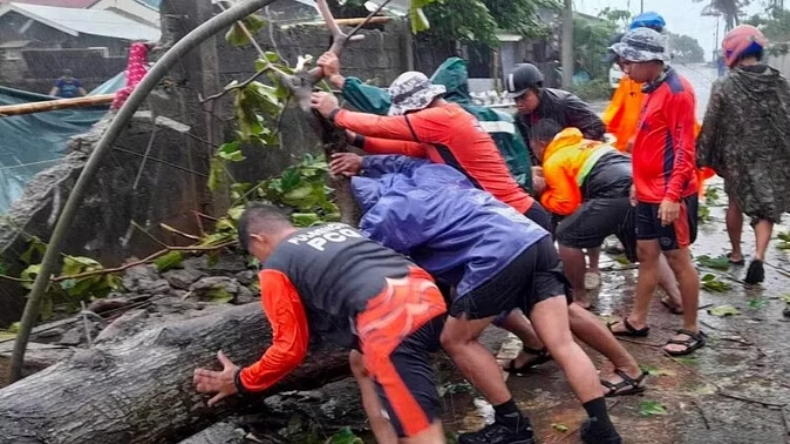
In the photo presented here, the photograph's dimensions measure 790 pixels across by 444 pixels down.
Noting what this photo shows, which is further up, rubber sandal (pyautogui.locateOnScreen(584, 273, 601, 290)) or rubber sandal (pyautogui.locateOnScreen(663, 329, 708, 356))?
rubber sandal (pyautogui.locateOnScreen(663, 329, 708, 356))

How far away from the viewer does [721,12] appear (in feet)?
103

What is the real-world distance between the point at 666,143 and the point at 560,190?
2.82 ft

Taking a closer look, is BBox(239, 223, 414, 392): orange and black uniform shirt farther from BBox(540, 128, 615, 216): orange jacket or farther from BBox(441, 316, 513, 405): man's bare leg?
BBox(540, 128, 615, 216): orange jacket

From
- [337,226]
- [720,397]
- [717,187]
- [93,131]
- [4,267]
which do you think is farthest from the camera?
[717,187]

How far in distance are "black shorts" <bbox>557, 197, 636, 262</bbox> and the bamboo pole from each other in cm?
333

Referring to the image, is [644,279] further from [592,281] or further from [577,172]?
[592,281]

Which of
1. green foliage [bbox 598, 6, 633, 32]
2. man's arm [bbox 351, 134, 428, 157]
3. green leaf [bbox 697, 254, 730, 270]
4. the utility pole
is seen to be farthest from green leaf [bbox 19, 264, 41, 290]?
green foliage [bbox 598, 6, 633, 32]

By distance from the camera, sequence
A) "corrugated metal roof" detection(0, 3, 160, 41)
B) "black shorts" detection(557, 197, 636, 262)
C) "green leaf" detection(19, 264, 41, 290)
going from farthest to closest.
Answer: "corrugated metal roof" detection(0, 3, 160, 41), "black shorts" detection(557, 197, 636, 262), "green leaf" detection(19, 264, 41, 290)

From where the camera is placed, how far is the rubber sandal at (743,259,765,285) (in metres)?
6.30

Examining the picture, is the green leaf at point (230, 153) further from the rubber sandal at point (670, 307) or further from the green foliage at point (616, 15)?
the green foliage at point (616, 15)

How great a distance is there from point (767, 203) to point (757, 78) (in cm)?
95

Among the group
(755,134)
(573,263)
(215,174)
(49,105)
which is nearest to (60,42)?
→ (49,105)

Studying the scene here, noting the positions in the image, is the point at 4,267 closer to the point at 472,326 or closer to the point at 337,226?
the point at 337,226

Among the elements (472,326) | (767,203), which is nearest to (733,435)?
(472,326)
